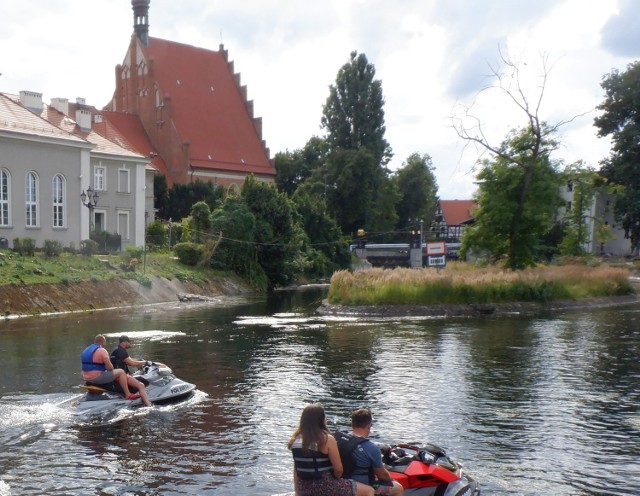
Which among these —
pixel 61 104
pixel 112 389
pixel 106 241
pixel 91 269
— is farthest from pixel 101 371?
pixel 61 104

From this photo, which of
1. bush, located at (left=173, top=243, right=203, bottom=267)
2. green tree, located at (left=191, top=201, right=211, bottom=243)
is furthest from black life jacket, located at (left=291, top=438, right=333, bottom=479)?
green tree, located at (left=191, top=201, right=211, bottom=243)

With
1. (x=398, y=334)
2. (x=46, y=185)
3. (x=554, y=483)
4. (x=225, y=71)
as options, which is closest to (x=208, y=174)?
(x=225, y=71)

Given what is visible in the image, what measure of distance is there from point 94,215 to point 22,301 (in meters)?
26.8

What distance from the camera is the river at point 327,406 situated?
11953 mm

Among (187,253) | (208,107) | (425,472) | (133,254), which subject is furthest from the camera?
(208,107)

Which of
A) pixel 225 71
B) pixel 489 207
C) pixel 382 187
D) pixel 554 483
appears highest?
pixel 225 71

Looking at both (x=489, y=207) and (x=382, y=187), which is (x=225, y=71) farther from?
(x=489, y=207)

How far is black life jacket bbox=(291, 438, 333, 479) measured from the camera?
845 cm

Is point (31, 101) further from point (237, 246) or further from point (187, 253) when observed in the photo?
point (237, 246)

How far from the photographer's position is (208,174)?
288ft

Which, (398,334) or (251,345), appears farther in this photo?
(398,334)

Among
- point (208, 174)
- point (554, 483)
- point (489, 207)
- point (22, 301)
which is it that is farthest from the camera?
point (208, 174)

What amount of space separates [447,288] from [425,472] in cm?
2990

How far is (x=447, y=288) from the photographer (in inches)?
1548
